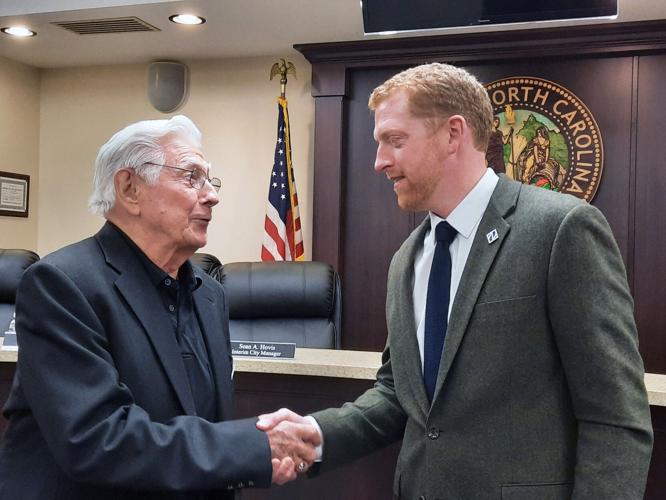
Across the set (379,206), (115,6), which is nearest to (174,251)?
(115,6)

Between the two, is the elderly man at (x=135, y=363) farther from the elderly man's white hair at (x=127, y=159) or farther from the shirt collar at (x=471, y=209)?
the shirt collar at (x=471, y=209)

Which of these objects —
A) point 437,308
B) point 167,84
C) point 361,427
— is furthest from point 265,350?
point 167,84

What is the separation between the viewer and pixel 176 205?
5.23ft

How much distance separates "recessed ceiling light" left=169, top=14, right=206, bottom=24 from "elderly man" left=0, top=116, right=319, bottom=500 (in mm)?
3031

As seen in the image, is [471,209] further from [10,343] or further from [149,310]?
[10,343]

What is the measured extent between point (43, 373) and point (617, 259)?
1.05 meters

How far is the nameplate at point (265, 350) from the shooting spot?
2.45 m

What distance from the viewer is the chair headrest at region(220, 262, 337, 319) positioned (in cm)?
346

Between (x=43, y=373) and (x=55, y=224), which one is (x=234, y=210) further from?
(x=43, y=373)

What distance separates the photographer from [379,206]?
508 centimetres

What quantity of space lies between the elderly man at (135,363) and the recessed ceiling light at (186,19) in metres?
3.03

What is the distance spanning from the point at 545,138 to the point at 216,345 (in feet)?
11.9

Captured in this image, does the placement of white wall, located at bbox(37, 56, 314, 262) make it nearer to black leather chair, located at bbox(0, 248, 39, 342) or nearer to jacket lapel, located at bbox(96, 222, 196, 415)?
black leather chair, located at bbox(0, 248, 39, 342)

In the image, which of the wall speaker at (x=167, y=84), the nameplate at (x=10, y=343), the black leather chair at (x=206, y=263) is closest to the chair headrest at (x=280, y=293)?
the black leather chair at (x=206, y=263)
